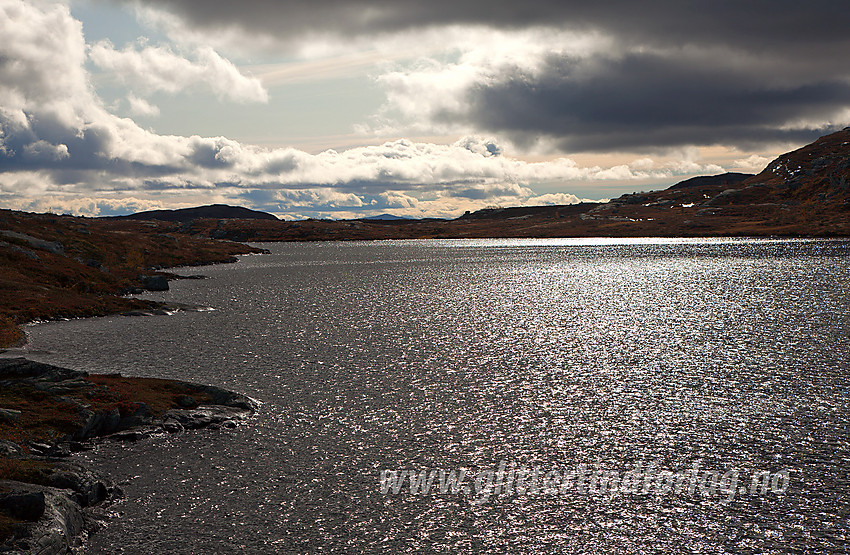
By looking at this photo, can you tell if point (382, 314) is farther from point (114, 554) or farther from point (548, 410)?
point (114, 554)

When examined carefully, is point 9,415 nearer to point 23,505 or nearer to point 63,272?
point 23,505

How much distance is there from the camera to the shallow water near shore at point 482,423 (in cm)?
2241

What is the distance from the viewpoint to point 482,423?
35281 millimetres

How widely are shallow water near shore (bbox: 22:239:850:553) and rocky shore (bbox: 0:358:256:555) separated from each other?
1617mm

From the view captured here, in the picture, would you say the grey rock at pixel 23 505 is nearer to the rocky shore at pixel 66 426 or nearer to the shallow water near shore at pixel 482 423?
the rocky shore at pixel 66 426

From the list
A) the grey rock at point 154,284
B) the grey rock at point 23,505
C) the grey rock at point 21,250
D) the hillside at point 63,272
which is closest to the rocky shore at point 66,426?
the grey rock at point 23,505

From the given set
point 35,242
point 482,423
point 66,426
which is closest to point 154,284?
point 35,242

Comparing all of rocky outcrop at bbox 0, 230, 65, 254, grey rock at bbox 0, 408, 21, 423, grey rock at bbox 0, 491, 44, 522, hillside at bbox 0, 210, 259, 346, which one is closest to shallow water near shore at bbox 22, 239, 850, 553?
grey rock at bbox 0, 491, 44, 522

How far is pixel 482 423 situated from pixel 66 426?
78.8 ft

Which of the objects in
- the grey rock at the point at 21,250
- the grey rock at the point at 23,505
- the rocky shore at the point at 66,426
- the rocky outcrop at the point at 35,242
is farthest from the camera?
the rocky outcrop at the point at 35,242

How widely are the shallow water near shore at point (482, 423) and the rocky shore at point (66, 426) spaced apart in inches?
63.7

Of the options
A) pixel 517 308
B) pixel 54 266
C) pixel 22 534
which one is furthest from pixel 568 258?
pixel 22 534

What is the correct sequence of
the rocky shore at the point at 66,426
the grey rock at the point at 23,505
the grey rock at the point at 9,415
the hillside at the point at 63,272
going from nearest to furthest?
the grey rock at the point at 23,505, the rocky shore at the point at 66,426, the grey rock at the point at 9,415, the hillside at the point at 63,272

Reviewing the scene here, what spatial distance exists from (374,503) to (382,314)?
2302 inches
